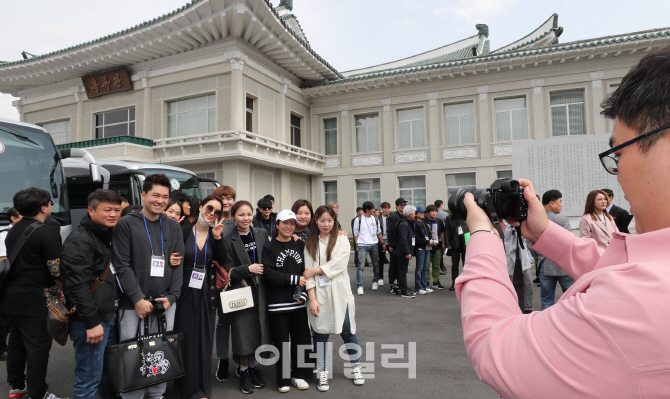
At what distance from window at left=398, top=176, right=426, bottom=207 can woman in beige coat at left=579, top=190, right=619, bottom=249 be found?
1341 cm

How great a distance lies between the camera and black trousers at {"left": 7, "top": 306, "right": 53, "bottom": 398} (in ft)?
10.6

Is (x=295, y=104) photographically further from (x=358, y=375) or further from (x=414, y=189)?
(x=358, y=375)

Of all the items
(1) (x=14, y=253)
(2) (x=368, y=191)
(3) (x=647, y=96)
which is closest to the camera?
(3) (x=647, y=96)

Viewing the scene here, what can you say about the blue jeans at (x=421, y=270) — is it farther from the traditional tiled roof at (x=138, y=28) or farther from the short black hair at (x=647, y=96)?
the traditional tiled roof at (x=138, y=28)

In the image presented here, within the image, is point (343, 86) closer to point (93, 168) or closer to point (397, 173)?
point (397, 173)

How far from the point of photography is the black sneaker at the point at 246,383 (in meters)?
3.63

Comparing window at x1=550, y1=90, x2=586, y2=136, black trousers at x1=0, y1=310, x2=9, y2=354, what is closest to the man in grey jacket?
black trousers at x1=0, y1=310, x2=9, y2=354

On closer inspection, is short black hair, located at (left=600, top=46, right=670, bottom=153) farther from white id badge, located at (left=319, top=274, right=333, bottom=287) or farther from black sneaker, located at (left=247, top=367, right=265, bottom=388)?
black sneaker, located at (left=247, top=367, right=265, bottom=388)

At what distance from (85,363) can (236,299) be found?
1.29 m

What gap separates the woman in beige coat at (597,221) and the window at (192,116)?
48.6 feet

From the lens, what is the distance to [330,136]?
20516mm

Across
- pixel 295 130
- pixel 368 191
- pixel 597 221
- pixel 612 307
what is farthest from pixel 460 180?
pixel 612 307

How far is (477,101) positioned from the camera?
1761 centimetres

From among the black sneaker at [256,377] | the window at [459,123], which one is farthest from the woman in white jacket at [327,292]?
the window at [459,123]
